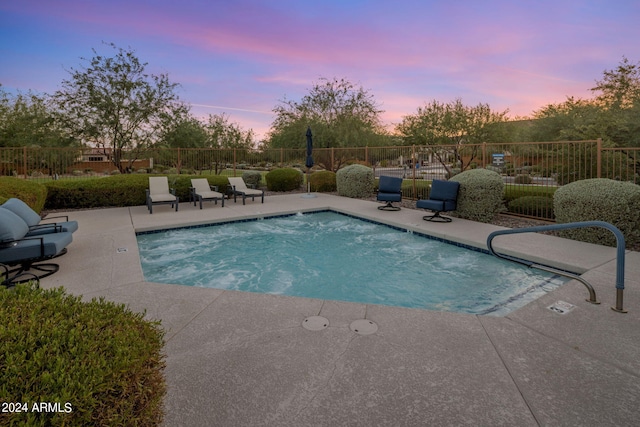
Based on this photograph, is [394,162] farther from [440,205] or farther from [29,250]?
[29,250]

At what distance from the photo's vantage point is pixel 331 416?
6.78ft

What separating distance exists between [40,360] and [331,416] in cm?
158

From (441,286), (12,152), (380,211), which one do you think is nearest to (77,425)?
(441,286)

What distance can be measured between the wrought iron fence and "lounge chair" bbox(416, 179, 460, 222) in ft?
5.98

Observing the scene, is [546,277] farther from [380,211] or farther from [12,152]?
[12,152]

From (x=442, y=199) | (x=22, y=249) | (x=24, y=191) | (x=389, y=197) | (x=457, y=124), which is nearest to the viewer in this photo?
(x=22, y=249)

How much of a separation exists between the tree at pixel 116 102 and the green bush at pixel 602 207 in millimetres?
A: 18003

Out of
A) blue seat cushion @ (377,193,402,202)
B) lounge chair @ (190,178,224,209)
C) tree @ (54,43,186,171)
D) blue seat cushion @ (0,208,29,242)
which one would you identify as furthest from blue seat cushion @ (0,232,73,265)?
tree @ (54,43,186,171)

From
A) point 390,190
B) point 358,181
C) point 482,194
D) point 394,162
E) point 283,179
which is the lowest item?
point 482,194

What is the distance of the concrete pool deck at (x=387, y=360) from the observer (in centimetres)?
211

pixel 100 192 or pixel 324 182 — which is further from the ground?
pixel 324 182

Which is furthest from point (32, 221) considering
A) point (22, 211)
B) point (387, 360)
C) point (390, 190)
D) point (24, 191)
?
point (390, 190)

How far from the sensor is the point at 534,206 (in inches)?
353

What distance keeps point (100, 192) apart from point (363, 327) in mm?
11010
